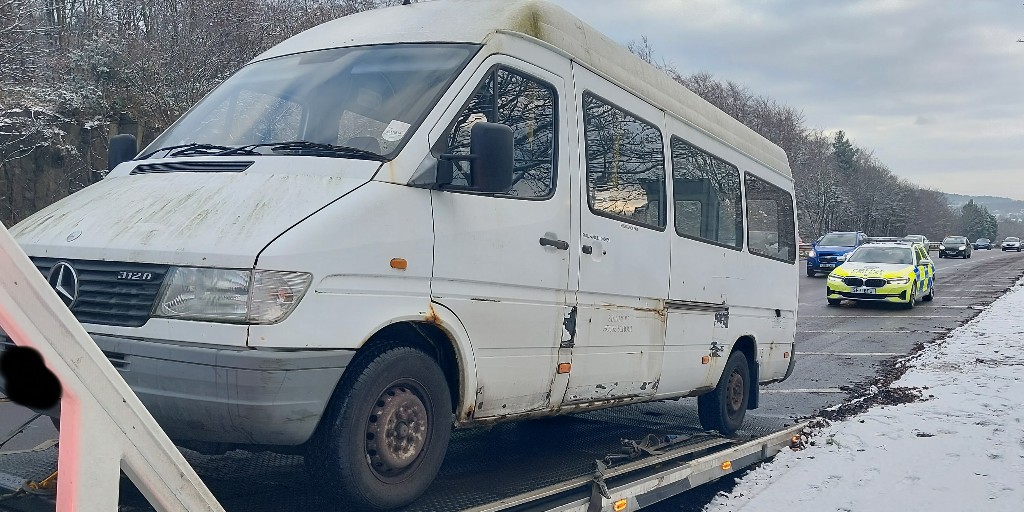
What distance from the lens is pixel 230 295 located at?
3307 mm

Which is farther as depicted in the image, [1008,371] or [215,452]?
[1008,371]

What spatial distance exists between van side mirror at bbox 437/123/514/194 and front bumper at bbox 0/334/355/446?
101 centimetres

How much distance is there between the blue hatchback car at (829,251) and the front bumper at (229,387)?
100 ft

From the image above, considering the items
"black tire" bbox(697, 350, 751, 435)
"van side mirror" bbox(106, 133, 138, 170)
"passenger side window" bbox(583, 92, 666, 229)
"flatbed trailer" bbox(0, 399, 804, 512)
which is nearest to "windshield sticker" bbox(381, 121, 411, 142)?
"passenger side window" bbox(583, 92, 666, 229)

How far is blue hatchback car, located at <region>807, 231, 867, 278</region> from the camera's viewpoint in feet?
104

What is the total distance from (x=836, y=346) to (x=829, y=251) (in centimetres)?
1872

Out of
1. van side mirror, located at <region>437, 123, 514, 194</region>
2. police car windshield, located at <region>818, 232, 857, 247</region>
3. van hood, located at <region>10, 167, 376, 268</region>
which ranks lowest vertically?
police car windshield, located at <region>818, 232, 857, 247</region>

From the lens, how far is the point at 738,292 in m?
7.30

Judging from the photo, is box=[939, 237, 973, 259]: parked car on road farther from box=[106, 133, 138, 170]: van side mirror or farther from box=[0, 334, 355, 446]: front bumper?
box=[0, 334, 355, 446]: front bumper

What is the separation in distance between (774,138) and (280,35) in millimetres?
52742

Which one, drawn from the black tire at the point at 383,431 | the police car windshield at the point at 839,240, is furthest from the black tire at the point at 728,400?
the police car windshield at the point at 839,240

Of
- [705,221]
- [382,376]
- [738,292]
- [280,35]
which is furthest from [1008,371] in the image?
[280,35]

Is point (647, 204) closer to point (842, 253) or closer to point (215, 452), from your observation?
point (215, 452)

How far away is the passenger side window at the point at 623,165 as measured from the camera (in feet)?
17.3
